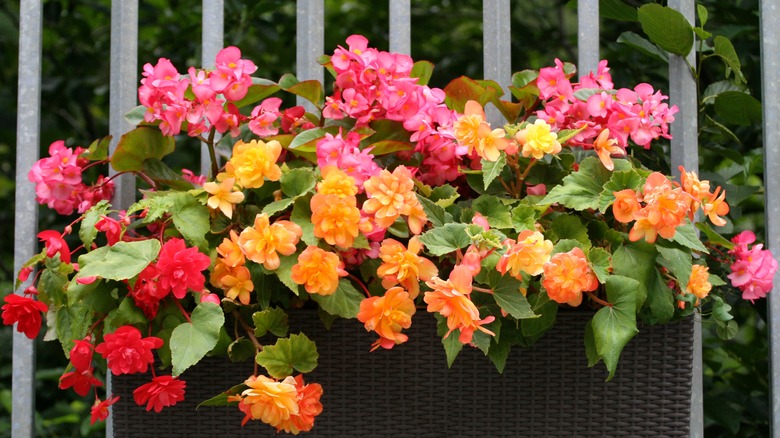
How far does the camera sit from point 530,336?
3.60 feet

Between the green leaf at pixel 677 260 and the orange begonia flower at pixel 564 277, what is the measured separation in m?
0.14

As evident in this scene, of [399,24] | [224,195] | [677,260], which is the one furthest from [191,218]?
[677,260]

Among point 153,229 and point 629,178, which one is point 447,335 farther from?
point 153,229

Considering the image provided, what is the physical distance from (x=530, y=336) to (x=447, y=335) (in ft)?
0.44

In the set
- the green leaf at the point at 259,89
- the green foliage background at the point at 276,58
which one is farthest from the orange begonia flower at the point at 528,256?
the green foliage background at the point at 276,58

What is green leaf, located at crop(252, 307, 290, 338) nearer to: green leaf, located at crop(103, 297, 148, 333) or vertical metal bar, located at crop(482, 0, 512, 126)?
green leaf, located at crop(103, 297, 148, 333)

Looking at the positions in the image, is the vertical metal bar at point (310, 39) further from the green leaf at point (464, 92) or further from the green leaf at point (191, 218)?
the green leaf at point (191, 218)

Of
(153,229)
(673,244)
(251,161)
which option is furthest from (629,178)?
(153,229)

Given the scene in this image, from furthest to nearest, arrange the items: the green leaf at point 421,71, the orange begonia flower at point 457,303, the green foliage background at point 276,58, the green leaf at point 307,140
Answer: the green foliage background at point 276,58, the green leaf at point 421,71, the green leaf at point 307,140, the orange begonia flower at point 457,303

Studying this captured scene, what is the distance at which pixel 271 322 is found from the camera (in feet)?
3.55

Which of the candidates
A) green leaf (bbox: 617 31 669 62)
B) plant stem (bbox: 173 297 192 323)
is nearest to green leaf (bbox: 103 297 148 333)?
plant stem (bbox: 173 297 192 323)

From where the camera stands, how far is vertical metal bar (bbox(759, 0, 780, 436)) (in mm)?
1331

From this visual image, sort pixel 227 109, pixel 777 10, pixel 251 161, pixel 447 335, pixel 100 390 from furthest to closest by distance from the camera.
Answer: pixel 100 390 → pixel 777 10 → pixel 227 109 → pixel 251 161 → pixel 447 335

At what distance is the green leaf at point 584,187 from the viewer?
111 centimetres
